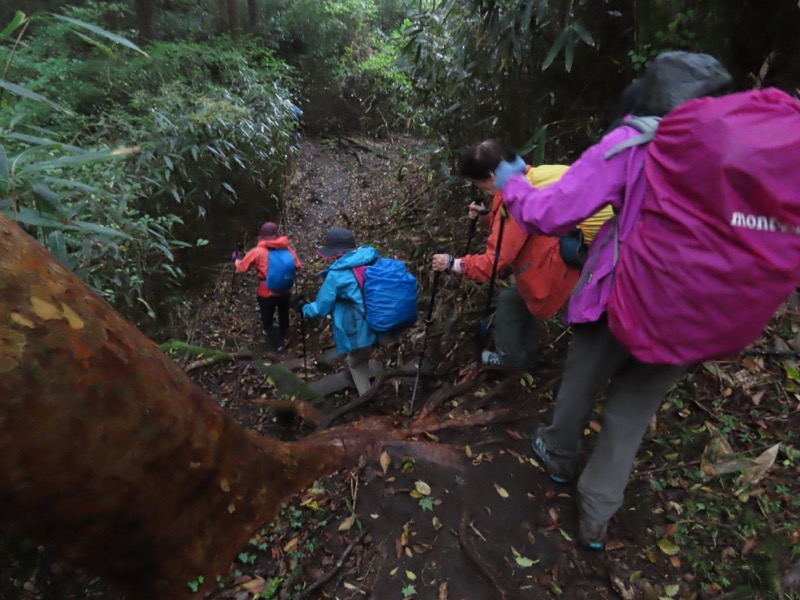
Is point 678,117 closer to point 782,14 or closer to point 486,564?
point 486,564

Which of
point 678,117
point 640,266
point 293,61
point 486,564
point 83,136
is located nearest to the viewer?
point 678,117

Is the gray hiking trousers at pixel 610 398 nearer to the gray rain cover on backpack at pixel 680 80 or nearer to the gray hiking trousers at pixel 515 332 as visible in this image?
the gray rain cover on backpack at pixel 680 80

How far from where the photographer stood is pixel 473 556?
231 centimetres

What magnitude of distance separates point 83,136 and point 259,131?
3.06 metres

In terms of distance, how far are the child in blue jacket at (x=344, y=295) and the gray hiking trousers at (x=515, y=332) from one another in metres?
1.19

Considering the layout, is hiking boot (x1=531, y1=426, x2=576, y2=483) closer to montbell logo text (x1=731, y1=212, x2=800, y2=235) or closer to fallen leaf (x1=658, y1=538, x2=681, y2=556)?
fallen leaf (x1=658, y1=538, x2=681, y2=556)

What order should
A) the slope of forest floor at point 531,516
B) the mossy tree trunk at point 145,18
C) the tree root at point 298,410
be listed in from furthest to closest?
the mossy tree trunk at point 145,18
the tree root at point 298,410
the slope of forest floor at point 531,516

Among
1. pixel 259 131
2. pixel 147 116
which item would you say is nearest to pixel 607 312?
pixel 147 116

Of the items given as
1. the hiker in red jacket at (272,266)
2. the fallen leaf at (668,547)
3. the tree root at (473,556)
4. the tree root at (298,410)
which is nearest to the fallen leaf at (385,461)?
the tree root at (473,556)

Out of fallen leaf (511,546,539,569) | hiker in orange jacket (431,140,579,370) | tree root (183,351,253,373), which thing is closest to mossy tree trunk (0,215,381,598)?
fallen leaf (511,546,539,569)

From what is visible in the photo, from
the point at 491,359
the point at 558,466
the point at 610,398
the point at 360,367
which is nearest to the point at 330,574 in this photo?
the point at 558,466

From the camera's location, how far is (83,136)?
693 cm

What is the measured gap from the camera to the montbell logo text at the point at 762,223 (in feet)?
4.92

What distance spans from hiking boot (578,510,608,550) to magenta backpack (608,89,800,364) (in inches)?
41.1
